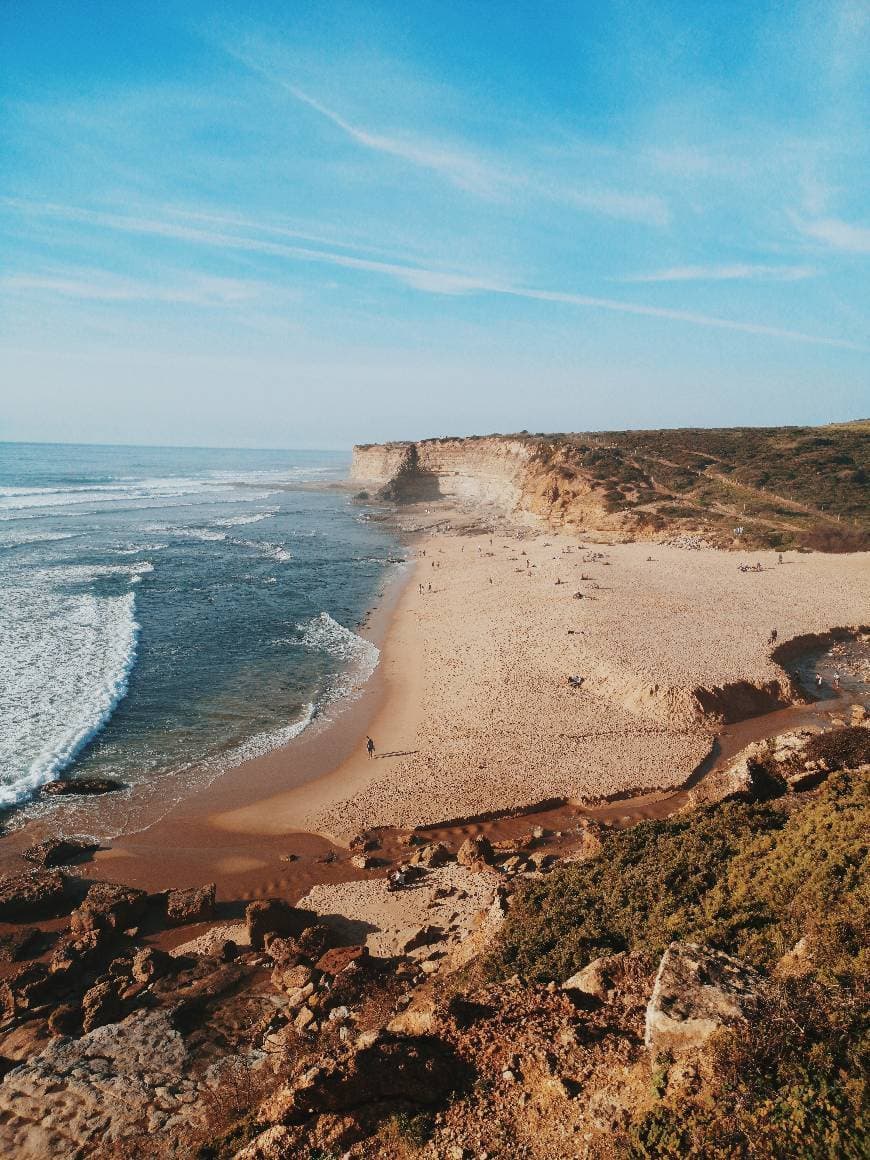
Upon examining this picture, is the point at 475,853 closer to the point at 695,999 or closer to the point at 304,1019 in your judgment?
the point at 304,1019

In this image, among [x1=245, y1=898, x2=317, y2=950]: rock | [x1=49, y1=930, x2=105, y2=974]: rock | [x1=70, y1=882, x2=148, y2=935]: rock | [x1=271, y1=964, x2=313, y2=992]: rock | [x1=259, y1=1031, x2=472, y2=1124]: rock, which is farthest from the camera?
[x1=70, y1=882, x2=148, y2=935]: rock

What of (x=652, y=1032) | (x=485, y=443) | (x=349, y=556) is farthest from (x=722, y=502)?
(x=652, y=1032)

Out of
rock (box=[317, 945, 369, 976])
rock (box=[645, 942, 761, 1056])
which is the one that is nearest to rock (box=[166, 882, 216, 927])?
rock (box=[317, 945, 369, 976])

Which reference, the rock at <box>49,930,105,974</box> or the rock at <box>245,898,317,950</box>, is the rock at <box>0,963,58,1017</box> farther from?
the rock at <box>245,898,317,950</box>

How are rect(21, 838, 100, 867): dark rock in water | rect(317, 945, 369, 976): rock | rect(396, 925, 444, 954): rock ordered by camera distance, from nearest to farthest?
1. rect(317, 945, 369, 976): rock
2. rect(396, 925, 444, 954): rock
3. rect(21, 838, 100, 867): dark rock in water

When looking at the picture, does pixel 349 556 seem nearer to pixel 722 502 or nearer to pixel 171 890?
pixel 722 502
